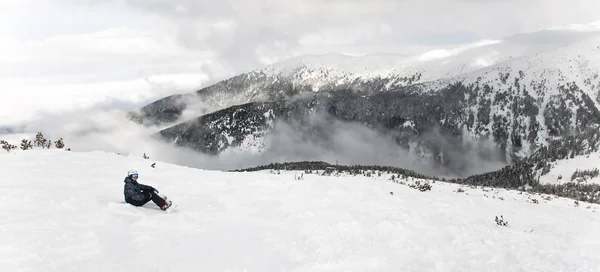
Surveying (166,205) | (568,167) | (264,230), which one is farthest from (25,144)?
(568,167)

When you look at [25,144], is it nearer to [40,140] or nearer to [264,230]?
[40,140]

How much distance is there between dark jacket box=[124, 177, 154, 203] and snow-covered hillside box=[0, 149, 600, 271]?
0.42 m

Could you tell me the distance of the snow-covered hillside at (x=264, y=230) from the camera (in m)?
9.09

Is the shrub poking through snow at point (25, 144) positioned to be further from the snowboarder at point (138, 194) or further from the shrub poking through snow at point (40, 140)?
the snowboarder at point (138, 194)

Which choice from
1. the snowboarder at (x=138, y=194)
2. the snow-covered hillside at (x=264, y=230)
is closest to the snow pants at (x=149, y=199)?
the snowboarder at (x=138, y=194)

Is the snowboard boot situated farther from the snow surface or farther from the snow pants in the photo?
the snow surface

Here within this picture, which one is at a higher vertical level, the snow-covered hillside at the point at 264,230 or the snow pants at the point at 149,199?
the snow pants at the point at 149,199

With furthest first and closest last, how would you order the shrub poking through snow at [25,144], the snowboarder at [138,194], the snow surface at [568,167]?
the snow surface at [568,167] < the shrub poking through snow at [25,144] < the snowboarder at [138,194]

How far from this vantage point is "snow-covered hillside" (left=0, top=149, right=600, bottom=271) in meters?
9.09

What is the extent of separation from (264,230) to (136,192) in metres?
4.87

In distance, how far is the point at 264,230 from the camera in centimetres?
1174

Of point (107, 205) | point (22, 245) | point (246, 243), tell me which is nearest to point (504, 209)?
point (246, 243)

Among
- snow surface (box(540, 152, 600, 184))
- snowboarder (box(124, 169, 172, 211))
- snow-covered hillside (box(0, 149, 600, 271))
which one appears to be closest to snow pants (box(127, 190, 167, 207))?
snowboarder (box(124, 169, 172, 211))

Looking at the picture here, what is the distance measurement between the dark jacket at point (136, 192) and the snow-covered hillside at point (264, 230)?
421 millimetres
